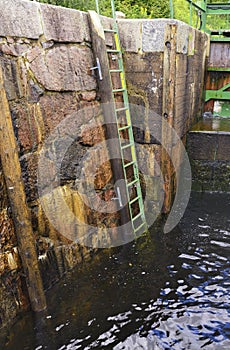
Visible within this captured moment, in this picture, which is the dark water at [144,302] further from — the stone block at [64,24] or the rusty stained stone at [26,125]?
the stone block at [64,24]

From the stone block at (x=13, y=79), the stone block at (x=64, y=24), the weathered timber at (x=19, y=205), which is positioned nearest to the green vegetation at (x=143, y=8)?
the stone block at (x=64, y=24)

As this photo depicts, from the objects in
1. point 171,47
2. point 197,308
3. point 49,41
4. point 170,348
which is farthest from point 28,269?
point 171,47

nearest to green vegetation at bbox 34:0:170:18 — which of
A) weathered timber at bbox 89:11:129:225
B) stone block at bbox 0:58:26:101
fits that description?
weathered timber at bbox 89:11:129:225

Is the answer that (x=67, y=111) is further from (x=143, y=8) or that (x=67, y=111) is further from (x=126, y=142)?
(x=143, y=8)

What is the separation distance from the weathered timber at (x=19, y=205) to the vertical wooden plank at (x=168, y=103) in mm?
2463

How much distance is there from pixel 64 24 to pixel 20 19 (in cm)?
61

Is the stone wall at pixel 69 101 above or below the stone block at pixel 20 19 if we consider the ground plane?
below

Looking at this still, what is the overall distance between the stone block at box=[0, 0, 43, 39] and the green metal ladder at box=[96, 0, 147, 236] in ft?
3.84

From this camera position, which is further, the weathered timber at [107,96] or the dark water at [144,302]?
the weathered timber at [107,96]

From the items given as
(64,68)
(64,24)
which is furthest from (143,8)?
(64,68)

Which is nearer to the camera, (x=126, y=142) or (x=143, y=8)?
(x=126, y=142)

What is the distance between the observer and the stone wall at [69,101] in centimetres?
286

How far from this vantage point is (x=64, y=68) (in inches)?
132

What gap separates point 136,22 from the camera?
13.9 feet
